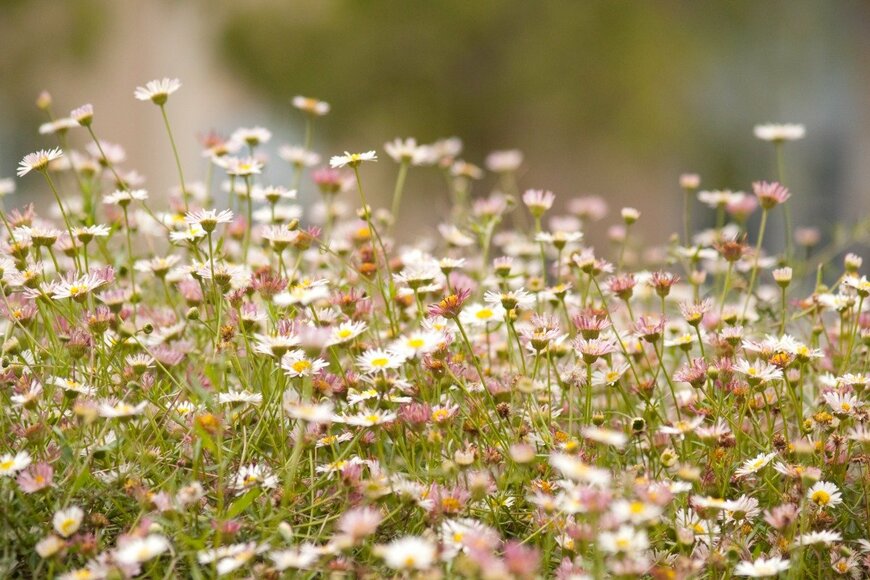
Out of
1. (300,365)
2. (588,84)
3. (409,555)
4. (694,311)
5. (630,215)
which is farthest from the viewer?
(588,84)

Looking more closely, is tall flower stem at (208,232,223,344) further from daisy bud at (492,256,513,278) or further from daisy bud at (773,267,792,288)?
daisy bud at (773,267,792,288)

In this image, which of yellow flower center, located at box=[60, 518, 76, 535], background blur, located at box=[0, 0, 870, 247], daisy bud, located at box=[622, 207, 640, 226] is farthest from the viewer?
background blur, located at box=[0, 0, 870, 247]

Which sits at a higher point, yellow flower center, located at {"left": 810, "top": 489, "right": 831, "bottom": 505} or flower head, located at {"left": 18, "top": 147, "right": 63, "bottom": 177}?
flower head, located at {"left": 18, "top": 147, "right": 63, "bottom": 177}

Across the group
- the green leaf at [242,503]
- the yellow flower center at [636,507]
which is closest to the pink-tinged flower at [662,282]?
the yellow flower center at [636,507]

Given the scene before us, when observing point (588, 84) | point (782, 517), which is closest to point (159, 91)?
point (782, 517)

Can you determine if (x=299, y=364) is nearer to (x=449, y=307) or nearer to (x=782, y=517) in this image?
(x=449, y=307)

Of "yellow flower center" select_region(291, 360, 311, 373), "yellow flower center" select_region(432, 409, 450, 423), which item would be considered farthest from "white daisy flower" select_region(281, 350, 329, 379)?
"yellow flower center" select_region(432, 409, 450, 423)
